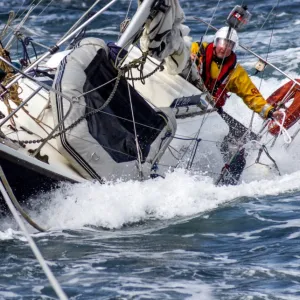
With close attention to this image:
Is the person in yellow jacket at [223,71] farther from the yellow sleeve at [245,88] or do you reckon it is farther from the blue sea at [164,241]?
the blue sea at [164,241]

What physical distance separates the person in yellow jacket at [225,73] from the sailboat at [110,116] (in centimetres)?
49

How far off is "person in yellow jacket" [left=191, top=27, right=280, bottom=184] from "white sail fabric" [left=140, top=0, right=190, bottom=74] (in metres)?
0.88

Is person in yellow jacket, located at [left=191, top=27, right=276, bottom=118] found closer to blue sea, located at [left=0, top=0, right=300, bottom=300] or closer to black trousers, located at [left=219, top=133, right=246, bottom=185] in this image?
black trousers, located at [left=219, top=133, right=246, bottom=185]

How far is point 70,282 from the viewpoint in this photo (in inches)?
213

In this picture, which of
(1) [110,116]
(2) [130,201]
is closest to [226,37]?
(1) [110,116]

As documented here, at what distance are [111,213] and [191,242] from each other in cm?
82

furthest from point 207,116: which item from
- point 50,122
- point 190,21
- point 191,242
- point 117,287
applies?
point 190,21

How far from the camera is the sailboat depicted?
679 centimetres

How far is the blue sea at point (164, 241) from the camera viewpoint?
5.36 meters

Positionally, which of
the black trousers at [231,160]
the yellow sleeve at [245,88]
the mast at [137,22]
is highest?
the mast at [137,22]

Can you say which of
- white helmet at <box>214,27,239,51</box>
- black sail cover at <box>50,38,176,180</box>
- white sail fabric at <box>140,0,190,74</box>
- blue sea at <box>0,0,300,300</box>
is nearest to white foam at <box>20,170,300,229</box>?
blue sea at <box>0,0,300,300</box>

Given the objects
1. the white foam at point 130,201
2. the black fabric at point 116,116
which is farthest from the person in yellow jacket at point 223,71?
the black fabric at point 116,116

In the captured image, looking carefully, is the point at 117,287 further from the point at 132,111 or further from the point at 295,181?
the point at 295,181

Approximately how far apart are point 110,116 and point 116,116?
0.12 m
